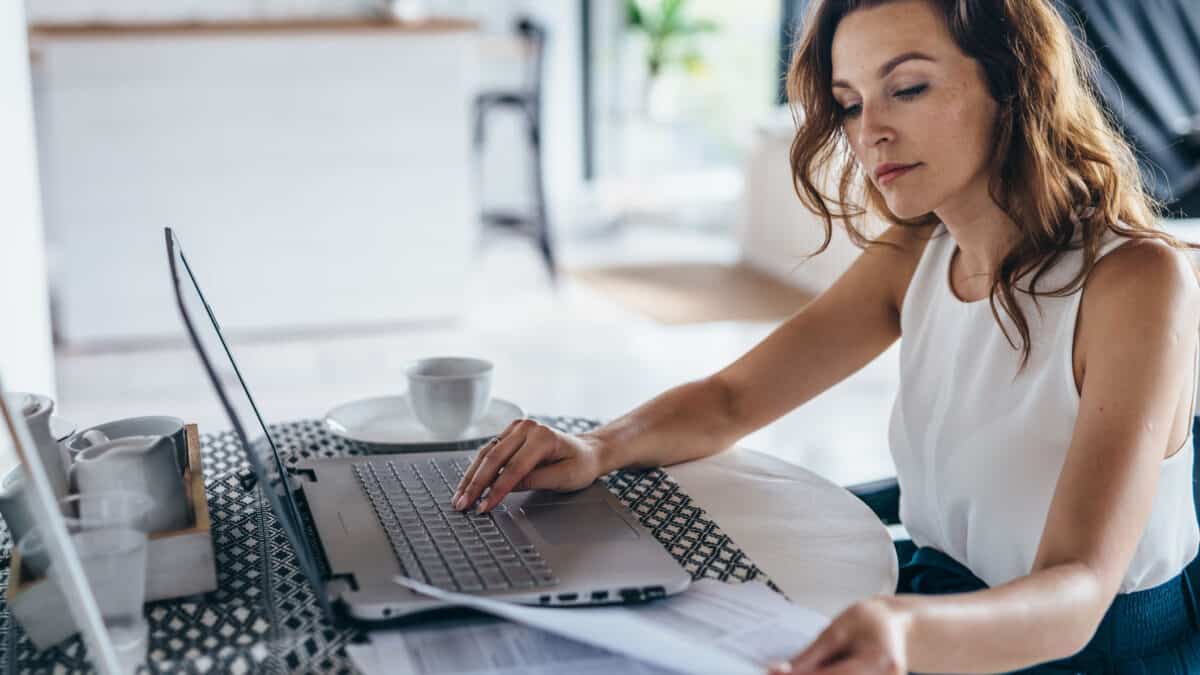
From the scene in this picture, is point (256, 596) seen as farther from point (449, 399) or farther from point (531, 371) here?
point (531, 371)

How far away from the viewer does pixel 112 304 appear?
4.21 m

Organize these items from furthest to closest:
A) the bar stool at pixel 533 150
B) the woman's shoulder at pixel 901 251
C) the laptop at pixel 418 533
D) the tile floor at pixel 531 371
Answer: the bar stool at pixel 533 150
the tile floor at pixel 531 371
the woman's shoulder at pixel 901 251
the laptop at pixel 418 533

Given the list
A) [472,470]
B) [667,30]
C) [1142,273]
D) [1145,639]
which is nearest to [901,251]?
[1142,273]

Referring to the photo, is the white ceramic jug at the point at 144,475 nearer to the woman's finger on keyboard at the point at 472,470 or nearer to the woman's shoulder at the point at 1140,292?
the woman's finger on keyboard at the point at 472,470

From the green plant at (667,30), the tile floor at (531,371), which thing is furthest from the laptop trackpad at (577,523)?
the green plant at (667,30)

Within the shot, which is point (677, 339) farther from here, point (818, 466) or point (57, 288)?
point (57, 288)

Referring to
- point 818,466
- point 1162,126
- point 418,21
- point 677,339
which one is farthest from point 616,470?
point 1162,126

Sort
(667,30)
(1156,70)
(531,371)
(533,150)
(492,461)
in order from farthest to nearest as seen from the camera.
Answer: (667,30) < (533,150) < (1156,70) < (531,371) < (492,461)

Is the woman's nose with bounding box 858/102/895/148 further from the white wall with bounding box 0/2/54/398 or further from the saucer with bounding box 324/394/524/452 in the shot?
the white wall with bounding box 0/2/54/398

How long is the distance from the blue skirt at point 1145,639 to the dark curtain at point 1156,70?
334cm

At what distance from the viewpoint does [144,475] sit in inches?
33.2

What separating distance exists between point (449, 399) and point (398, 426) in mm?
96

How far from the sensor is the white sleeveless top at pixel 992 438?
3.55 feet

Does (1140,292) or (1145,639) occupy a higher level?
(1140,292)
